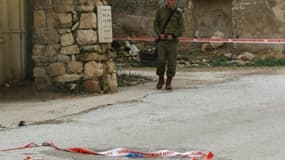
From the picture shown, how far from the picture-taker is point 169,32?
13.3 metres

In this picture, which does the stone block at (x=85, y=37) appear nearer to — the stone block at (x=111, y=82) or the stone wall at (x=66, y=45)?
the stone wall at (x=66, y=45)

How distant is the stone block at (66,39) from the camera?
40.7 ft

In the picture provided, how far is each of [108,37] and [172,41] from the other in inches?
54.0

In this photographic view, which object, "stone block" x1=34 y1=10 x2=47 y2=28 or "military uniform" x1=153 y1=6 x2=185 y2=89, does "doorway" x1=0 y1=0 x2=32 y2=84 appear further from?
"military uniform" x1=153 y1=6 x2=185 y2=89

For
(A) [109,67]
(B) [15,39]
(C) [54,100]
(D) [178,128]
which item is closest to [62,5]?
(A) [109,67]

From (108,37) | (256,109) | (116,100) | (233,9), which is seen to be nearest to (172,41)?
(108,37)

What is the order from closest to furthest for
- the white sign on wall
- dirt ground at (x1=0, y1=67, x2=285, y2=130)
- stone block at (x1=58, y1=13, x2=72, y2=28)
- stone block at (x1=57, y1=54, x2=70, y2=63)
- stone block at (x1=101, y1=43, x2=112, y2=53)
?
dirt ground at (x1=0, y1=67, x2=285, y2=130) < stone block at (x1=58, y1=13, x2=72, y2=28) < stone block at (x1=57, y1=54, x2=70, y2=63) < the white sign on wall < stone block at (x1=101, y1=43, x2=112, y2=53)

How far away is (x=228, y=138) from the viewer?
27.5 feet

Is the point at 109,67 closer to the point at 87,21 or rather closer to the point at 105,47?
the point at 105,47

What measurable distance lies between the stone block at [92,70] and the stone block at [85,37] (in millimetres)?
409

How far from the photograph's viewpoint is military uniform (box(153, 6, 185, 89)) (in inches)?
524

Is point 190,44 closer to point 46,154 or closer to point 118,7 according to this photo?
point 118,7

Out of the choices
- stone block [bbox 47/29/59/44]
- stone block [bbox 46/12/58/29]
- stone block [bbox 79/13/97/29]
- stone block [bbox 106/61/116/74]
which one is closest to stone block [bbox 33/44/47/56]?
stone block [bbox 47/29/59/44]

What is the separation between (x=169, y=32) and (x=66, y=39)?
217cm
